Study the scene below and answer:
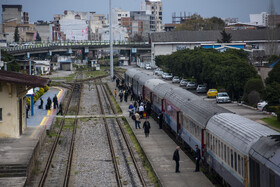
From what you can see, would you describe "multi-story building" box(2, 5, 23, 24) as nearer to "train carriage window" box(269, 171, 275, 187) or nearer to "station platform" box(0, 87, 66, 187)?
"station platform" box(0, 87, 66, 187)

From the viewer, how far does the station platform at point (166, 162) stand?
18.3m

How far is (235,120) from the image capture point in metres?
16.6

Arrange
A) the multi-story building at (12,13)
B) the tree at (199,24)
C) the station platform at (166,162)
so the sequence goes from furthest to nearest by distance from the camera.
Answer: the multi-story building at (12,13)
the tree at (199,24)
the station platform at (166,162)

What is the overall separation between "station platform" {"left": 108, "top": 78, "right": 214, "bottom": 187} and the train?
744mm

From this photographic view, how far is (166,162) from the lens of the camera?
21.6 meters

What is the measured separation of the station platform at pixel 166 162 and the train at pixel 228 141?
744 mm

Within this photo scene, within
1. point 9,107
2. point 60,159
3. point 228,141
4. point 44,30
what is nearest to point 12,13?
point 44,30

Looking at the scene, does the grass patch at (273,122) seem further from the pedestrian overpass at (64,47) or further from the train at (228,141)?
the pedestrian overpass at (64,47)

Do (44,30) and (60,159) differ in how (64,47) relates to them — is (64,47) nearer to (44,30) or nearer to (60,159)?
(44,30)

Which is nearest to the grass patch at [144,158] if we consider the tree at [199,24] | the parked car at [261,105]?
the parked car at [261,105]

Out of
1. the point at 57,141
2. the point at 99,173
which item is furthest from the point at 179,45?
the point at 99,173

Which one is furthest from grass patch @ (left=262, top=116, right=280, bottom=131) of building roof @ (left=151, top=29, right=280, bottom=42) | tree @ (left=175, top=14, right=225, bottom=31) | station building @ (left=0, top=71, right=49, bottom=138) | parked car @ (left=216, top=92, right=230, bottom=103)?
tree @ (left=175, top=14, right=225, bottom=31)

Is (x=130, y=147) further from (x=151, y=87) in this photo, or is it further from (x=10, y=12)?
(x=10, y=12)

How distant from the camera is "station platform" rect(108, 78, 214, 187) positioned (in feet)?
60.0
